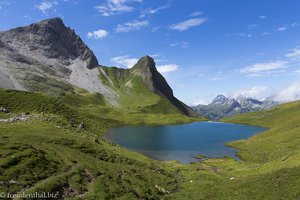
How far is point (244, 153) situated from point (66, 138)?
80994mm

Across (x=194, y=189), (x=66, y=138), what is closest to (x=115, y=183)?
(x=194, y=189)

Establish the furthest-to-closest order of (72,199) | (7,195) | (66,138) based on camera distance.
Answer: (66,138), (72,199), (7,195)

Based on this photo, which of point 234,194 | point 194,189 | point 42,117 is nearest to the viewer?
→ point 234,194

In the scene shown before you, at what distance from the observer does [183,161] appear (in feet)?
351

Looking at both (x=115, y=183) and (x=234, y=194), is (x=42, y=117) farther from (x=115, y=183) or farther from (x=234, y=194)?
(x=234, y=194)

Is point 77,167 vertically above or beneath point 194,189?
above

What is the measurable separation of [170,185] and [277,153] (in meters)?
68.3

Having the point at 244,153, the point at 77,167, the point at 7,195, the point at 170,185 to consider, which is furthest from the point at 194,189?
the point at 244,153

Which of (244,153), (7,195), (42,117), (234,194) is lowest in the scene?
(244,153)

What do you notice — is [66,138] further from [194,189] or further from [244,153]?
[244,153]

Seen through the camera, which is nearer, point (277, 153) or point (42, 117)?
point (42, 117)

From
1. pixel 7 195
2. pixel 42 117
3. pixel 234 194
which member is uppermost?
pixel 42 117

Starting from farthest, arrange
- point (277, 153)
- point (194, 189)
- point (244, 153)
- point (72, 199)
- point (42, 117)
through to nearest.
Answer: point (244, 153) → point (277, 153) → point (42, 117) → point (194, 189) → point (72, 199)

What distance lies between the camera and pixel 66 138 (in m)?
72.5
